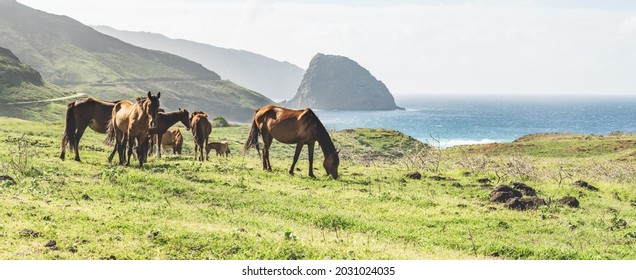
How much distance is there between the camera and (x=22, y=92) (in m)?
116

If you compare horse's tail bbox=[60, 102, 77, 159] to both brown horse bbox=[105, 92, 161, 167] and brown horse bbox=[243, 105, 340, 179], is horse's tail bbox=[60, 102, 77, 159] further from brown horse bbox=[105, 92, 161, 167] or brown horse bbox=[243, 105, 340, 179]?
brown horse bbox=[243, 105, 340, 179]

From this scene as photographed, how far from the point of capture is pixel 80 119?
2362 centimetres

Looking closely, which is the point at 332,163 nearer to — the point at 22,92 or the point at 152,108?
the point at 152,108

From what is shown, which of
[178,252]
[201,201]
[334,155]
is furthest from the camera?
[334,155]

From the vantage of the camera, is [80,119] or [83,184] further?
[80,119]

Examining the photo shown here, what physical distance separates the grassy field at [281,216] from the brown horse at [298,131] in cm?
95

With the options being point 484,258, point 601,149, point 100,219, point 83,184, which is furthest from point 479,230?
point 601,149

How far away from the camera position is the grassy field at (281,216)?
10.5m

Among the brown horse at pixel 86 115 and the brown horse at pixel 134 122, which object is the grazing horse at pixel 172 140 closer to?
the brown horse at pixel 86 115

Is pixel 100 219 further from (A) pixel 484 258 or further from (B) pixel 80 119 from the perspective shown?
(B) pixel 80 119

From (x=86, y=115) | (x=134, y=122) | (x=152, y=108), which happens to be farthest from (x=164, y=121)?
(x=152, y=108)

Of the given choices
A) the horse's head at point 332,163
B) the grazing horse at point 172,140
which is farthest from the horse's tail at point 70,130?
the grazing horse at point 172,140

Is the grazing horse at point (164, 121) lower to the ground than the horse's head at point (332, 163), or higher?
higher

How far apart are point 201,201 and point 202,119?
47.8ft
